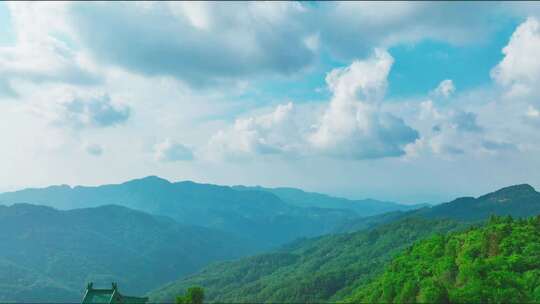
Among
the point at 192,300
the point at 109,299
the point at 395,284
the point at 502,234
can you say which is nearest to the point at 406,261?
the point at 395,284

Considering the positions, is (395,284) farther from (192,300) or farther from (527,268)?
(192,300)

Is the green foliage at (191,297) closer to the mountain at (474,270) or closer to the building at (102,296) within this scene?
the building at (102,296)

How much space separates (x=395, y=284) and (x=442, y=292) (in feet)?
130

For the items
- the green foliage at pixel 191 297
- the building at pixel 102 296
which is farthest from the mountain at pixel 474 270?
the building at pixel 102 296

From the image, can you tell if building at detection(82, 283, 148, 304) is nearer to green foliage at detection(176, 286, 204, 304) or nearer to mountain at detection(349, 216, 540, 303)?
green foliage at detection(176, 286, 204, 304)

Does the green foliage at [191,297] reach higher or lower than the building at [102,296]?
lower

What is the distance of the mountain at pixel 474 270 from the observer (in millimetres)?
108125

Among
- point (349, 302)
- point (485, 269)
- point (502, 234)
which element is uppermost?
point (502, 234)

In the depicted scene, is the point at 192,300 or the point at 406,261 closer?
the point at 192,300

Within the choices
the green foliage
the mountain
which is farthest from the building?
the mountain

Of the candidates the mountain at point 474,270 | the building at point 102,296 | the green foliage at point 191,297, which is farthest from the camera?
the mountain at point 474,270

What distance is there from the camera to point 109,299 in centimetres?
7519

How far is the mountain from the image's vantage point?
4257 inches

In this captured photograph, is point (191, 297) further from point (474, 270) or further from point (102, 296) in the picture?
point (474, 270)
